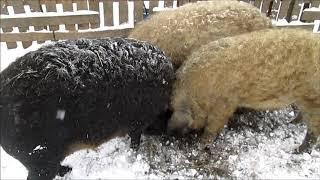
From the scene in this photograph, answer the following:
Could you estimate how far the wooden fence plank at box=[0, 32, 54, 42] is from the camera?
5598 mm

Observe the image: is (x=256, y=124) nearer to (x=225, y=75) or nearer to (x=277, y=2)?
(x=225, y=75)

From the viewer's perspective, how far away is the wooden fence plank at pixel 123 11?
5652mm

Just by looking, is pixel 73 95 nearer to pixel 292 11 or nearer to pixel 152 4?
pixel 152 4

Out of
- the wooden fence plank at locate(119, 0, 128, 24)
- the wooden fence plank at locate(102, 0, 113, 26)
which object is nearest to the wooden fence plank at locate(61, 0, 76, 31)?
the wooden fence plank at locate(102, 0, 113, 26)

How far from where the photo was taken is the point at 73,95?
315 centimetres

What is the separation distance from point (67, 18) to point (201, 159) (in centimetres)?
289

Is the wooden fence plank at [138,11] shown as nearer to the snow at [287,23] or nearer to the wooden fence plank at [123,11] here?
the wooden fence plank at [123,11]

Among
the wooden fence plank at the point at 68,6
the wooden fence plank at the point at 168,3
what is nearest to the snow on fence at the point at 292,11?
the wooden fence plank at the point at 168,3

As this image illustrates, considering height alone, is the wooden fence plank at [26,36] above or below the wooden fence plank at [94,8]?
below

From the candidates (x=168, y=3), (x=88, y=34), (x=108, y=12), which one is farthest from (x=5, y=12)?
(x=168, y=3)

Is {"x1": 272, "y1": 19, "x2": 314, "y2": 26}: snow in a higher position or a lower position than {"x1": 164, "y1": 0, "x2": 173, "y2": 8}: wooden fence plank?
lower

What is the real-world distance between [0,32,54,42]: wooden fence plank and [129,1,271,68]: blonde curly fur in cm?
172

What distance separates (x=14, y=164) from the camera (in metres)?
4.02

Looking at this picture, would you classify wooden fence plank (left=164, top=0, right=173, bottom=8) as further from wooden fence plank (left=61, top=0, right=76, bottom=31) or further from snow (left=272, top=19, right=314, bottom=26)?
snow (left=272, top=19, right=314, bottom=26)
